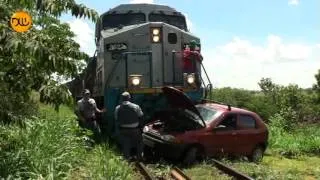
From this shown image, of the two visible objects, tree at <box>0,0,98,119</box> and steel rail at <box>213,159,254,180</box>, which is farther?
steel rail at <box>213,159,254,180</box>

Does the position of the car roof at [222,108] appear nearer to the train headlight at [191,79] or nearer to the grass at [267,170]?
the train headlight at [191,79]

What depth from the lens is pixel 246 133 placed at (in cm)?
1396

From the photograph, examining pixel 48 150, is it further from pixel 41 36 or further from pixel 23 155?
pixel 41 36

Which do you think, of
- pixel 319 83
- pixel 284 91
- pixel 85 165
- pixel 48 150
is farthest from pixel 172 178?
pixel 319 83

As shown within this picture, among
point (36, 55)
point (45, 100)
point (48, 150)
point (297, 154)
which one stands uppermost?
point (36, 55)

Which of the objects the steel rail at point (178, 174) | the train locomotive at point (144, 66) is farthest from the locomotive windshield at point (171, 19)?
the steel rail at point (178, 174)

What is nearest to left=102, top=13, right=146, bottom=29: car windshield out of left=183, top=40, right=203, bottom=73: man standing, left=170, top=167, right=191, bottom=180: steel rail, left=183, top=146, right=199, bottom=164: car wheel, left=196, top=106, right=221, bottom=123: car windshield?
left=183, top=40, right=203, bottom=73: man standing

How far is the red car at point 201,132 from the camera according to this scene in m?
13.1

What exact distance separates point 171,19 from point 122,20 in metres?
1.47

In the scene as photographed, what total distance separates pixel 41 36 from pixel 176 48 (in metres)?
8.70

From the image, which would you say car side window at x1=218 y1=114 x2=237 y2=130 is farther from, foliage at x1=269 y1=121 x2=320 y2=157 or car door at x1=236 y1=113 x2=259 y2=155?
foliage at x1=269 y1=121 x2=320 y2=157

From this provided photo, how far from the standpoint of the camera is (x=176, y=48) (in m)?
15.4

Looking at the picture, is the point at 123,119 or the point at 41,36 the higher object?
the point at 41,36

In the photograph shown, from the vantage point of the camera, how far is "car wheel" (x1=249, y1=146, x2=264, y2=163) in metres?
14.2
